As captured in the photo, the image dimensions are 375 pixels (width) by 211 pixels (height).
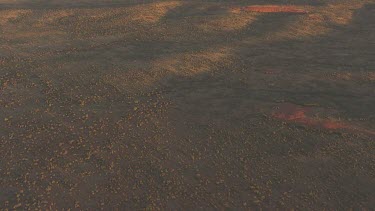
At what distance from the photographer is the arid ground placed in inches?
658

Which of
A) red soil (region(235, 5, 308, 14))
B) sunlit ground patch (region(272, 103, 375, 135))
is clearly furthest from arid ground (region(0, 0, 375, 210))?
red soil (region(235, 5, 308, 14))

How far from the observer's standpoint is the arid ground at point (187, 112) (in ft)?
54.9

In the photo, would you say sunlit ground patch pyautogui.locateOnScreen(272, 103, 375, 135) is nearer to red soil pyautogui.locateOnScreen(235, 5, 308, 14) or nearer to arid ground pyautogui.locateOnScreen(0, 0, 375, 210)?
arid ground pyautogui.locateOnScreen(0, 0, 375, 210)

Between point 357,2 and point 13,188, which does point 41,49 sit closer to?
point 13,188

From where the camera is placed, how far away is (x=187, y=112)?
22484mm

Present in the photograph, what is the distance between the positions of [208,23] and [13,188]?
24.9 meters

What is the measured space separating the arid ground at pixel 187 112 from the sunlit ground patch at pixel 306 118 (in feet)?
0.25

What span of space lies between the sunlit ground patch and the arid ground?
0.08m

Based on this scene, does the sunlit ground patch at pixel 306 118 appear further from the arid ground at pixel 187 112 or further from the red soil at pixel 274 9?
the red soil at pixel 274 9

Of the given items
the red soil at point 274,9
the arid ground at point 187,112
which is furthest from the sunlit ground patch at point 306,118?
the red soil at point 274,9

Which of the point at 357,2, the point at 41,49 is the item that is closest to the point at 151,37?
the point at 41,49

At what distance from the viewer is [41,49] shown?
30625 millimetres

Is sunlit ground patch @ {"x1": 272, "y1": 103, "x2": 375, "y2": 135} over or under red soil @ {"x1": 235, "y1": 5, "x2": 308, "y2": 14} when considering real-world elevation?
under

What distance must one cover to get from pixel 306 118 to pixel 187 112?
7023 millimetres
